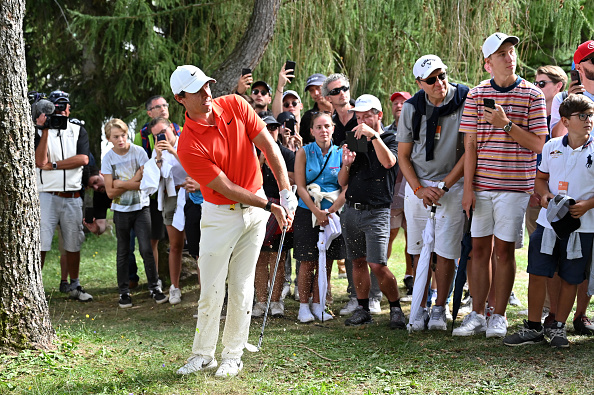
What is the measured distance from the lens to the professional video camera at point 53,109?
23.7ft

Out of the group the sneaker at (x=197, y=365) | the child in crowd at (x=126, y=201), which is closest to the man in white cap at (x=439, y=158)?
the sneaker at (x=197, y=365)

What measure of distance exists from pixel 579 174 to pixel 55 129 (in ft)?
18.4

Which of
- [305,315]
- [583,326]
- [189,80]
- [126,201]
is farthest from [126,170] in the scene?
[583,326]

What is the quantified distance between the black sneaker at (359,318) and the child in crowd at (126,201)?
2.38 metres

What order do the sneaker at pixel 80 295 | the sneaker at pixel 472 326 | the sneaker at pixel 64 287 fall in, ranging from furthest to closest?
1. the sneaker at pixel 64 287
2. the sneaker at pixel 80 295
3. the sneaker at pixel 472 326

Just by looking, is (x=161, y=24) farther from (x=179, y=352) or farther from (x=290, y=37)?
(x=179, y=352)

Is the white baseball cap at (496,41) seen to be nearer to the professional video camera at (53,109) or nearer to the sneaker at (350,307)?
the sneaker at (350,307)

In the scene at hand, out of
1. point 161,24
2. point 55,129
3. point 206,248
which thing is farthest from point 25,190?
point 161,24

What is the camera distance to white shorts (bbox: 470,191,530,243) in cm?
502

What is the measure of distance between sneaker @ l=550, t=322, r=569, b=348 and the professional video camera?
549 centimetres

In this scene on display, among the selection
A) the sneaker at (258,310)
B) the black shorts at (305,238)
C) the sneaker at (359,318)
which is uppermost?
the black shorts at (305,238)

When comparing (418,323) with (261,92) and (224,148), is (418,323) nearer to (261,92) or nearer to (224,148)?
(224,148)

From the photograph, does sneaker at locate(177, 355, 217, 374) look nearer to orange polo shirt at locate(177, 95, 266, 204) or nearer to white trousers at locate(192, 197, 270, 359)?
white trousers at locate(192, 197, 270, 359)

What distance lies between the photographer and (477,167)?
520cm
